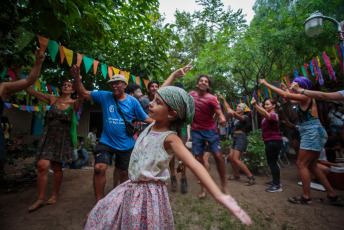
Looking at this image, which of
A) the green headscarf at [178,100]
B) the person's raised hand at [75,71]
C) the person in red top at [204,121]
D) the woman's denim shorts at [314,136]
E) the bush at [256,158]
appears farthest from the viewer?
the bush at [256,158]

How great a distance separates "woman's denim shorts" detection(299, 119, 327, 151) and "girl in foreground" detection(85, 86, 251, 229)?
2.56 metres

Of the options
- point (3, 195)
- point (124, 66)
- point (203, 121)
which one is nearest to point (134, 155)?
point (203, 121)

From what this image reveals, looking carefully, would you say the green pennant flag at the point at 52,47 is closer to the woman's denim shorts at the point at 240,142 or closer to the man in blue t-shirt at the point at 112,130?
the man in blue t-shirt at the point at 112,130

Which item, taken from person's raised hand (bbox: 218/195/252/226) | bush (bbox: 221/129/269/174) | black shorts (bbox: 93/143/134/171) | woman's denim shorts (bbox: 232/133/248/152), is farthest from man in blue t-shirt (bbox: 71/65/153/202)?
bush (bbox: 221/129/269/174)

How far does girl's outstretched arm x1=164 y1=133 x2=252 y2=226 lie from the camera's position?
948 mm

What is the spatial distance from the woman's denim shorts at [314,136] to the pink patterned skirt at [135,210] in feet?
9.12

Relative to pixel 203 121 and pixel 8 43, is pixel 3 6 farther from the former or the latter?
pixel 203 121

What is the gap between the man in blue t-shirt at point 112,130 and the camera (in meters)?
2.44

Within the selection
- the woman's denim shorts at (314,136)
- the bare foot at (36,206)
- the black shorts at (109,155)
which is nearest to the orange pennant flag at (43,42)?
the black shorts at (109,155)

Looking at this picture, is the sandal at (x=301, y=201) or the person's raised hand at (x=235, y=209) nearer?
the person's raised hand at (x=235, y=209)

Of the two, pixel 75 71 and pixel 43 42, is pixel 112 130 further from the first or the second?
pixel 43 42

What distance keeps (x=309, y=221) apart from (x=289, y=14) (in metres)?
7.50

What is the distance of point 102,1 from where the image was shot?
3.16 meters

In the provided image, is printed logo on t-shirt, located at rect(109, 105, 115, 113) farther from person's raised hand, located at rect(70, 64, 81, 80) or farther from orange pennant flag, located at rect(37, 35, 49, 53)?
orange pennant flag, located at rect(37, 35, 49, 53)
